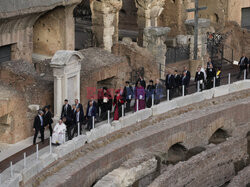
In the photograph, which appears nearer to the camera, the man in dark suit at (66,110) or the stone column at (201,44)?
the man in dark suit at (66,110)

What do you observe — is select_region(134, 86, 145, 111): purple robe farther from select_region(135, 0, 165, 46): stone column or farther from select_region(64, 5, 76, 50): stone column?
select_region(135, 0, 165, 46): stone column

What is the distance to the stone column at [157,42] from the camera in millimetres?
27547

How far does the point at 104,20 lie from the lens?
2756 cm

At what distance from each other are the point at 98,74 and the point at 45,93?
8.24 ft

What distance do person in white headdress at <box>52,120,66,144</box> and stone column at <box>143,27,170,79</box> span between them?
25.3 ft

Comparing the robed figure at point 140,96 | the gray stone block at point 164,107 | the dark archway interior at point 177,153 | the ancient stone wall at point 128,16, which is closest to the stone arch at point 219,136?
the dark archway interior at point 177,153

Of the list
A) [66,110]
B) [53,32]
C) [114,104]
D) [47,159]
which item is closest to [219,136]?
[114,104]

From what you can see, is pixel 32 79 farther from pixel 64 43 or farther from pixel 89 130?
pixel 64 43

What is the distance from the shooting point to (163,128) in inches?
906

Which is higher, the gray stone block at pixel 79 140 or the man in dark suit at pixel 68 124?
the man in dark suit at pixel 68 124

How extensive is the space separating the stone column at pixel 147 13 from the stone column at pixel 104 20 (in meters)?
1.94

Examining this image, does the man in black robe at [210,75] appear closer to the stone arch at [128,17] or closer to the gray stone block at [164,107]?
the gray stone block at [164,107]

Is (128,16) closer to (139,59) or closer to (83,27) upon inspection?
(83,27)

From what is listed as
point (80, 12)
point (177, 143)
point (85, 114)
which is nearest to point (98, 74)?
point (85, 114)
